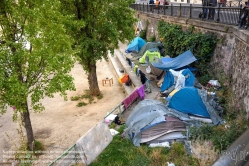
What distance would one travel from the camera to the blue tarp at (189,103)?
9.18 m

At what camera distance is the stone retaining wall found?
Answer: 8.78 metres

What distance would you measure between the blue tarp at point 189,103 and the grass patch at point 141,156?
199 cm

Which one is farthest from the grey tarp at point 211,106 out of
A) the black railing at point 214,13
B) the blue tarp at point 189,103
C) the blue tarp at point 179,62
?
the blue tarp at point 179,62

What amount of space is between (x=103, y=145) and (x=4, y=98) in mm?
3834

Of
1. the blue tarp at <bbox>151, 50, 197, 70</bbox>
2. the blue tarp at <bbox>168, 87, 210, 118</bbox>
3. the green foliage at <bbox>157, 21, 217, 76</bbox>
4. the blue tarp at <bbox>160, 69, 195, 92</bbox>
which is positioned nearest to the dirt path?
the blue tarp at <bbox>160, 69, 195, 92</bbox>

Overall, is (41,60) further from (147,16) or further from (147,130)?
(147,16)

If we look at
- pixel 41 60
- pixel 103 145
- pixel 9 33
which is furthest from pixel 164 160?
pixel 9 33

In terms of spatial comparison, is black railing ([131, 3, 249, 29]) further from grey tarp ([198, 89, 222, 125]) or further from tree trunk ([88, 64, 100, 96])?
tree trunk ([88, 64, 100, 96])

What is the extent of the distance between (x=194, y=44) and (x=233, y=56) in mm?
3294

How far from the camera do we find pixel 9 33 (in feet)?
25.2

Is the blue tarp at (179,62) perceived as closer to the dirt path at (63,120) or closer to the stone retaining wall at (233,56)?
the stone retaining wall at (233,56)

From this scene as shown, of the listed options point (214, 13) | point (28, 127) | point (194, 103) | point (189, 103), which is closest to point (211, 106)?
point (194, 103)

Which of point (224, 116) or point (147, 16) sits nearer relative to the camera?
point (224, 116)

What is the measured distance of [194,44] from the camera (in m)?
13.4
